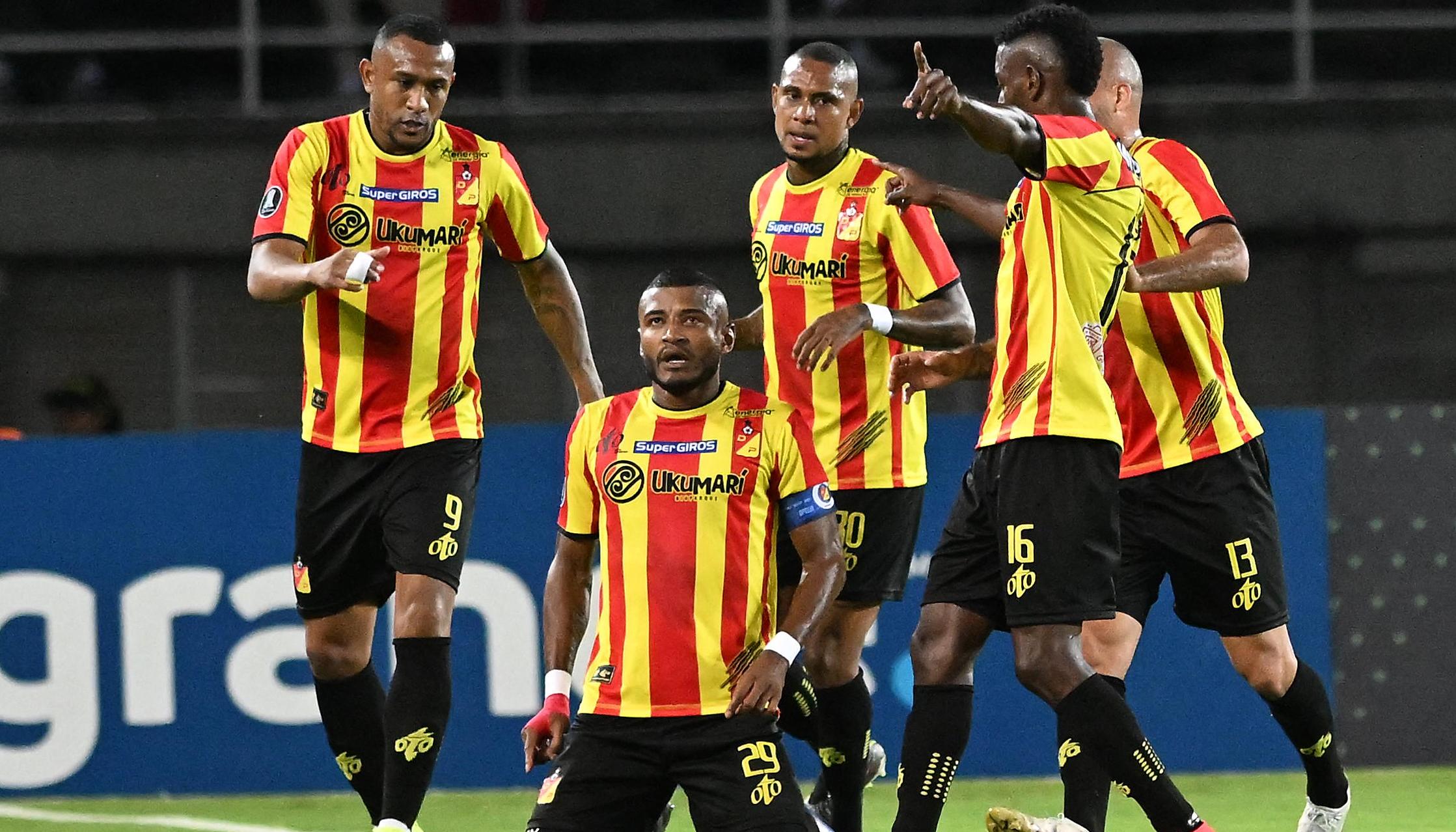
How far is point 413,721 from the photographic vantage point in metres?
5.12

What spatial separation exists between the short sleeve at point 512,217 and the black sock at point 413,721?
3.86ft

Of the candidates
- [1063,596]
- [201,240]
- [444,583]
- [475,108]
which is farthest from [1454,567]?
[201,240]

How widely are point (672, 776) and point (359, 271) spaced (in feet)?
4.58

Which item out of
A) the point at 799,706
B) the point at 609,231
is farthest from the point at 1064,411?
the point at 609,231

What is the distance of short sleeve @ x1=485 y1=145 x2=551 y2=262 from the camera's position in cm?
566

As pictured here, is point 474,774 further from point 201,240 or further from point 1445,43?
point 1445,43

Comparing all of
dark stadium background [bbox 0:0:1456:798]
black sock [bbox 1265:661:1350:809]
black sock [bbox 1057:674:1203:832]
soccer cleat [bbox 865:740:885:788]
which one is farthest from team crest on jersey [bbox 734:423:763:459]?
dark stadium background [bbox 0:0:1456:798]

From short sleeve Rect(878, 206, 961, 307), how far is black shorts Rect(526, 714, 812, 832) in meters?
1.54

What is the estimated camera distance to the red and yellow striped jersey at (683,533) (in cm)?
443

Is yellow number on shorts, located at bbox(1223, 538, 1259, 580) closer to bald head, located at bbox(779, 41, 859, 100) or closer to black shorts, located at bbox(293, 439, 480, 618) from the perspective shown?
bald head, located at bbox(779, 41, 859, 100)

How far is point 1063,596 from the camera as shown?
460cm

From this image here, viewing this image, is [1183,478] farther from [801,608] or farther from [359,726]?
[359,726]

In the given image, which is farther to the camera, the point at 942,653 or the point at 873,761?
the point at 873,761

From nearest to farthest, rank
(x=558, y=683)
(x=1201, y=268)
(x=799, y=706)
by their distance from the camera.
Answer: (x=558, y=683)
(x=1201, y=268)
(x=799, y=706)
